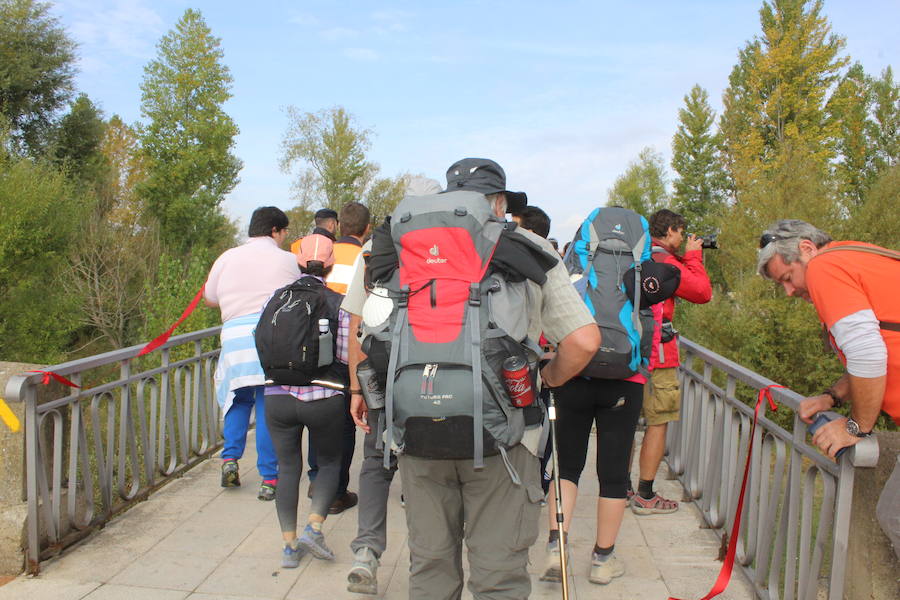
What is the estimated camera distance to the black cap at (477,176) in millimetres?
2627

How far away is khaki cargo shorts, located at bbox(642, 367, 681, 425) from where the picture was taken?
475cm

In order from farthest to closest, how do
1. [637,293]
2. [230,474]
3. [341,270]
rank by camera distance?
[230,474] < [341,270] < [637,293]

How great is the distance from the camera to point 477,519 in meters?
2.49

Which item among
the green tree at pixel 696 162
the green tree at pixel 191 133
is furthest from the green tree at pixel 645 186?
the green tree at pixel 191 133

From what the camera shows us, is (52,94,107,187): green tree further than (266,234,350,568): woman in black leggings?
Yes

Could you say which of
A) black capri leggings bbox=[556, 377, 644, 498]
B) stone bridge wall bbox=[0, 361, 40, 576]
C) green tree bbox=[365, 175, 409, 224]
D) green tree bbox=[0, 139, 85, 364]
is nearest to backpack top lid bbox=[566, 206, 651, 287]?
black capri leggings bbox=[556, 377, 644, 498]

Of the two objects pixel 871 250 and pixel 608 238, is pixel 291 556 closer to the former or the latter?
pixel 608 238

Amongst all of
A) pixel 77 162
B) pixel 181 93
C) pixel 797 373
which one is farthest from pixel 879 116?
pixel 77 162

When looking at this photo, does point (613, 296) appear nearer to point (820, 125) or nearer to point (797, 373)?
point (797, 373)

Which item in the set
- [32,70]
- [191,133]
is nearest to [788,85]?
[191,133]

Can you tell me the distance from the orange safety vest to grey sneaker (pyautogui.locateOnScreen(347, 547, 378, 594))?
5.57 feet

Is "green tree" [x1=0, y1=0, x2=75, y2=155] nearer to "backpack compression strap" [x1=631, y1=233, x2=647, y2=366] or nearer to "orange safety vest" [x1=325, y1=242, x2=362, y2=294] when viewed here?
"orange safety vest" [x1=325, y1=242, x2=362, y2=294]

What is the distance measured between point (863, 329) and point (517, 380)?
1138mm

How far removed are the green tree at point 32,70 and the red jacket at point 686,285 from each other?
34801mm
